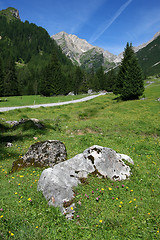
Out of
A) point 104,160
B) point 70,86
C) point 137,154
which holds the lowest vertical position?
point 137,154

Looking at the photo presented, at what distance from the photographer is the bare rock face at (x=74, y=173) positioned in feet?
17.0

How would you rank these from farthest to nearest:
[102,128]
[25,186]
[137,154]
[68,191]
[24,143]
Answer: [102,128] → [24,143] → [137,154] → [25,186] → [68,191]

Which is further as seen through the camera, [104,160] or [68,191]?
[104,160]

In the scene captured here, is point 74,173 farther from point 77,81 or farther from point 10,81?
point 77,81

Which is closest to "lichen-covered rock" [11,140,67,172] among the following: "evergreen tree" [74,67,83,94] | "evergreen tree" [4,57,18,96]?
"evergreen tree" [4,57,18,96]

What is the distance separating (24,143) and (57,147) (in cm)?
448

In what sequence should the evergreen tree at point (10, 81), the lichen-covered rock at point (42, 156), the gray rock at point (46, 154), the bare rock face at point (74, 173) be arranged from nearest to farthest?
the bare rock face at point (74, 173) → the lichen-covered rock at point (42, 156) → the gray rock at point (46, 154) → the evergreen tree at point (10, 81)

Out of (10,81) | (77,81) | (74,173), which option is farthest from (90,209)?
(77,81)

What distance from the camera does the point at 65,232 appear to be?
14.0 ft

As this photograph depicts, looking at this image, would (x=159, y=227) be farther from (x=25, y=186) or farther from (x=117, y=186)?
(x=25, y=186)

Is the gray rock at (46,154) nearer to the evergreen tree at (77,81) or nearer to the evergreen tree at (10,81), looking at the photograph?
the evergreen tree at (10,81)

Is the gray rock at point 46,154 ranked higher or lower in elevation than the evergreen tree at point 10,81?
lower

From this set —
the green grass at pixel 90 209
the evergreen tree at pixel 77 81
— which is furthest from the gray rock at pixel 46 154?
the evergreen tree at pixel 77 81

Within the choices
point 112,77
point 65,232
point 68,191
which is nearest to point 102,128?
point 68,191
